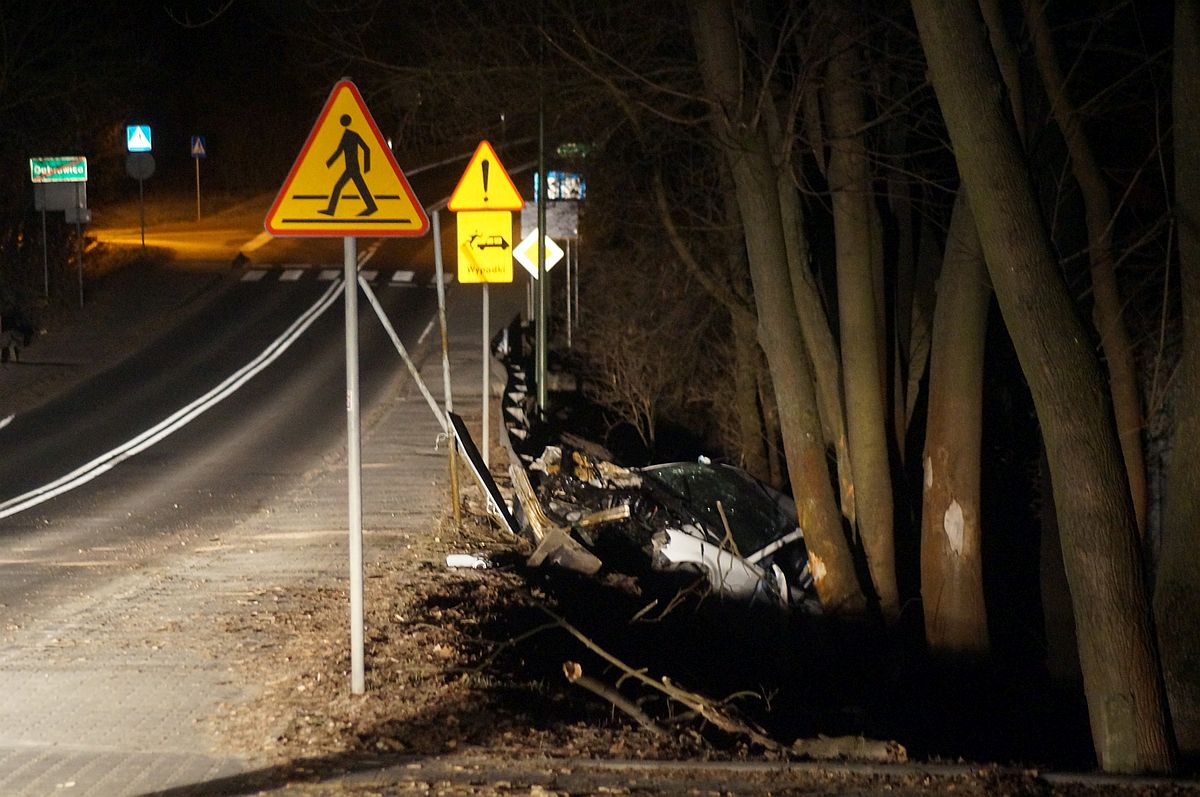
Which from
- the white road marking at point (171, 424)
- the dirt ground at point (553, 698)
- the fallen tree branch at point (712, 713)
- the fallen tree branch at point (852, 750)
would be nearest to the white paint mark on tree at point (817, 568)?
the dirt ground at point (553, 698)

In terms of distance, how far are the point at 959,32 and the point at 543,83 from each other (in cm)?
746

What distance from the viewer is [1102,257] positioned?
36.1ft

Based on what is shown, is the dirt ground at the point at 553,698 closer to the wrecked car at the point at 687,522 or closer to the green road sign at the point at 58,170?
the wrecked car at the point at 687,522

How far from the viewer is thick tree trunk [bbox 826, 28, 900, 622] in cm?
1246

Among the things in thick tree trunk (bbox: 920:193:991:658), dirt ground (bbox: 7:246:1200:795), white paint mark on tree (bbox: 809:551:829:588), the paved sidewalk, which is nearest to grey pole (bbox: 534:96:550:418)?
the paved sidewalk

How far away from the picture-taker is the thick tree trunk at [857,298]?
1246cm

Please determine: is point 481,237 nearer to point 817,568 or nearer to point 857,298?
point 857,298

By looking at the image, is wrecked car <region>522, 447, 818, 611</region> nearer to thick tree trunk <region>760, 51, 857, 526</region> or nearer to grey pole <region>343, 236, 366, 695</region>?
thick tree trunk <region>760, 51, 857, 526</region>

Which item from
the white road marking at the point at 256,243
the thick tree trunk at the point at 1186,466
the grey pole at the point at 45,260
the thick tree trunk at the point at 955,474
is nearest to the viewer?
the thick tree trunk at the point at 1186,466

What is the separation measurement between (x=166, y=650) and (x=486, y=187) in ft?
18.9

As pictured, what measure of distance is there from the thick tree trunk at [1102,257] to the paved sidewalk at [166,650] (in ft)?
20.9

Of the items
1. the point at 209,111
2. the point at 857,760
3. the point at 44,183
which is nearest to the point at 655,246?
the point at 44,183

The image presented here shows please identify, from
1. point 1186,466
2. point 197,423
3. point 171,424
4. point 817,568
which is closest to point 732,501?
point 817,568

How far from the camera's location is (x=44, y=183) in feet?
87.6
